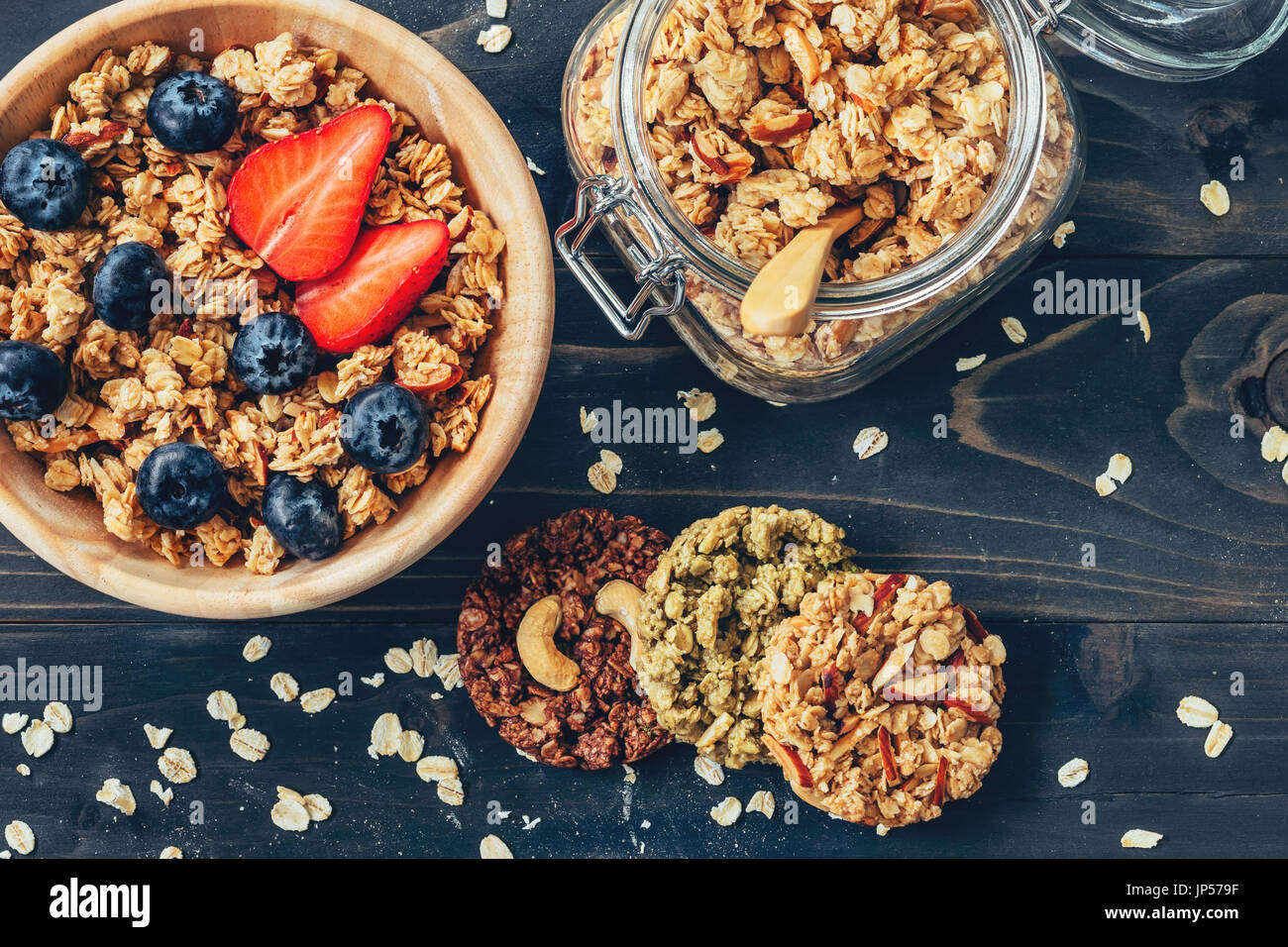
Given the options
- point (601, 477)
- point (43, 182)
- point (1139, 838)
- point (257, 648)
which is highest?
point (43, 182)

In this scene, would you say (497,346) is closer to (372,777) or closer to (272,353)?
(272,353)

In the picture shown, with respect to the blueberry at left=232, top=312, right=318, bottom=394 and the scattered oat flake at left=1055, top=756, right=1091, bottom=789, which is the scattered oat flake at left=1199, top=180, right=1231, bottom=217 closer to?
the scattered oat flake at left=1055, top=756, right=1091, bottom=789

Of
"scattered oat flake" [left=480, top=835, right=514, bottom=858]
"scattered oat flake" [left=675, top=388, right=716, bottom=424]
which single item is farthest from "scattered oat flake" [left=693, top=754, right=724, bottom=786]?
"scattered oat flake" [left=675, top=388, right=716, bottom=424]

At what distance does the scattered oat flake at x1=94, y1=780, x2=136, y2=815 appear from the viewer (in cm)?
112

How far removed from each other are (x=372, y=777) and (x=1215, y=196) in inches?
44.4

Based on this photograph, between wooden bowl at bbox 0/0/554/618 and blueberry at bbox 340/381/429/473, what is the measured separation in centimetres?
6

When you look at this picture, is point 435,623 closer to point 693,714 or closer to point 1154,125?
point 693,714

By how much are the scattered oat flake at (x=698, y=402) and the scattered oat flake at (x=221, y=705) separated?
1.94ft

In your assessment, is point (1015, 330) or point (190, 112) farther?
point (1015, 330)

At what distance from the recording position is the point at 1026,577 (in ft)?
3.76

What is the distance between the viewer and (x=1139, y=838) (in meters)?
1.16

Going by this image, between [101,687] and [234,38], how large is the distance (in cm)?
69

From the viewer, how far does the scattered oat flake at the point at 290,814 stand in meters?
1.12

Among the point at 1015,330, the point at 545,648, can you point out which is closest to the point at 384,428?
the point at 545,648
